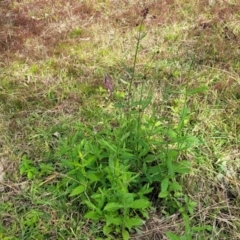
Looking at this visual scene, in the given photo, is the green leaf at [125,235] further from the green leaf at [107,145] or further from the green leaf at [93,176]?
the green leaf at [107,145]

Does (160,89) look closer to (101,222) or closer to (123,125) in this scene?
(123,125)

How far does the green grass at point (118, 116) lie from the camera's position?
6.93ft

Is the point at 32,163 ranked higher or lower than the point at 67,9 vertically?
lower

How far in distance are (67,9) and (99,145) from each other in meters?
2.50

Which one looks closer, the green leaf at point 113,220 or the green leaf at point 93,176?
the green leaf at point 113,220

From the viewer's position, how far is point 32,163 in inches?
99.1

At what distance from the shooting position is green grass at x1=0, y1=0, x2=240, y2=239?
6.93 ft

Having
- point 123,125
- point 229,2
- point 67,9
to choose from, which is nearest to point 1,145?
point 123,125

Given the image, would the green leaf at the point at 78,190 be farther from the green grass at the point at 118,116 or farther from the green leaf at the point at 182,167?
the green leaf at the point at 182,167

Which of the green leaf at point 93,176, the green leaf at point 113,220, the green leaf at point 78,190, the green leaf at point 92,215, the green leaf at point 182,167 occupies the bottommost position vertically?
the green leaf at point 92,215

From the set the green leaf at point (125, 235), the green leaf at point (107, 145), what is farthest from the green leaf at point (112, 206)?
the green leaf at point (107, 145)

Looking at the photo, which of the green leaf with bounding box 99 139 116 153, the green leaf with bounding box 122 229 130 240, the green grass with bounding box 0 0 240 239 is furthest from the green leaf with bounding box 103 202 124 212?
the green leaf with bounding box 99 139 116 153

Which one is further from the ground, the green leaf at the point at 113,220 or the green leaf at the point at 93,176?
the green leaf at the point at 93,176

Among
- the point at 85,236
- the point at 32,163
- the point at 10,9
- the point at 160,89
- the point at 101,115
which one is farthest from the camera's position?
the point at 10,9
